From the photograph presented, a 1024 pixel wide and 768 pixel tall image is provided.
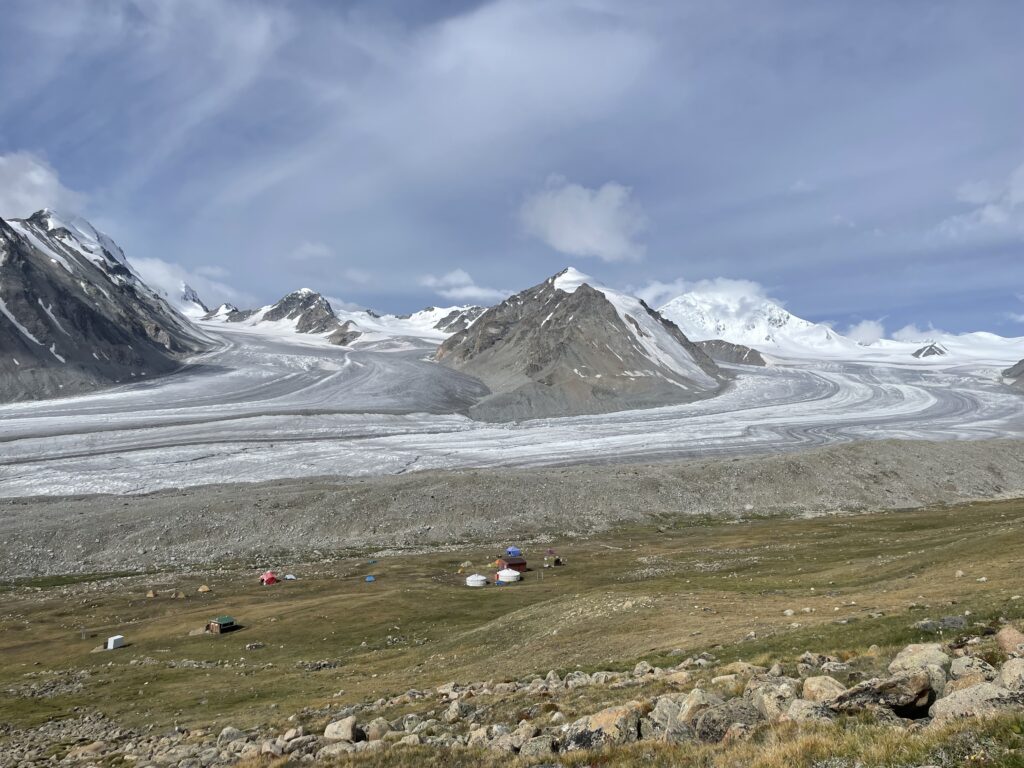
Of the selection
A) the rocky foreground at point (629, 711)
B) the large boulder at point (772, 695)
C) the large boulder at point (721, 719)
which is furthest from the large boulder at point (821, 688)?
the large boulder at point (721, 719)

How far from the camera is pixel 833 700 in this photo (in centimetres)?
1120

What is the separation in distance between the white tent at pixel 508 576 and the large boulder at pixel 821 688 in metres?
39.6

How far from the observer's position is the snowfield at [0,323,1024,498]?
10725 centimetres

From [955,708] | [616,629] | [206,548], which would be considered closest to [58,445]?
[206,548]

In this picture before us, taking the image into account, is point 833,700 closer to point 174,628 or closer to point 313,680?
point 313,680

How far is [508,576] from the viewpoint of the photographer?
167 ft

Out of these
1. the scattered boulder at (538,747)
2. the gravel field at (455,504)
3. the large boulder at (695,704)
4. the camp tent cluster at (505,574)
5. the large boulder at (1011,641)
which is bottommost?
the camp tent cluster at (505,574)

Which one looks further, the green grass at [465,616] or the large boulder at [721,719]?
the green grass at [465,616]

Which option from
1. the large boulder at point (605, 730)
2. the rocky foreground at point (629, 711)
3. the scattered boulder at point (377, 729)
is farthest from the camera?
the scattered boulder at point (377, 729)

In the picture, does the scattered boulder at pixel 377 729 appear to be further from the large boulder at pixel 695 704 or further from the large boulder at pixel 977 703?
the large boulder at pixel 977 703

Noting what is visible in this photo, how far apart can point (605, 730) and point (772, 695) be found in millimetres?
3243

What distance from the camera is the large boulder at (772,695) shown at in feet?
38.7

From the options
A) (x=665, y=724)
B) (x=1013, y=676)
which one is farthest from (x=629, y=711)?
(x=1013, y=676)

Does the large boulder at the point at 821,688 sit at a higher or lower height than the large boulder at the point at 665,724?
higher
